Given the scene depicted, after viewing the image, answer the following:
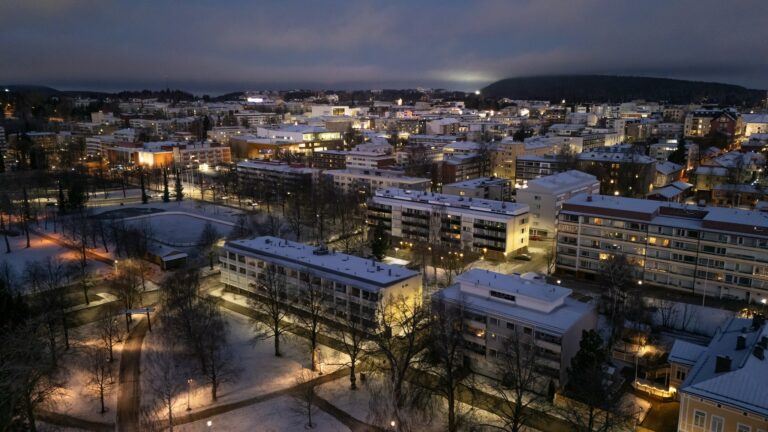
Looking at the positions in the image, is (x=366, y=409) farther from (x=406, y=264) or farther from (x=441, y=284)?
(x=406, y=264)

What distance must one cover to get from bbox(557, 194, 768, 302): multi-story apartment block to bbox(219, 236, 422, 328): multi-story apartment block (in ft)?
29.4

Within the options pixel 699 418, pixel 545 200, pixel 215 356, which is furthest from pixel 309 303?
pixel 545 200

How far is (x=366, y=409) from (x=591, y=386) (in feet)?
18.1

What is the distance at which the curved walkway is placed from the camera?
1311 centimetres

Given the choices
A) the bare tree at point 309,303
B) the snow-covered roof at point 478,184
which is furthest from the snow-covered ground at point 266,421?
the snow-covered roof at point 478,184

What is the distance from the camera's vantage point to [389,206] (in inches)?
1160

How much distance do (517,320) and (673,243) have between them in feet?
34.5

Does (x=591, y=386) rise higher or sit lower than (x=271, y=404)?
higher

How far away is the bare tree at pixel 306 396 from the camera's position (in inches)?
511

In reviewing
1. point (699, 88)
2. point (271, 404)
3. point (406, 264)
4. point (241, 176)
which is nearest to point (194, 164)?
point (241, 176)

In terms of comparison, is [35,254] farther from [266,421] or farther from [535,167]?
[535,167]

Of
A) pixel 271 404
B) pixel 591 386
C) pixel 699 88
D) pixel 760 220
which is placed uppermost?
pixel 699 88

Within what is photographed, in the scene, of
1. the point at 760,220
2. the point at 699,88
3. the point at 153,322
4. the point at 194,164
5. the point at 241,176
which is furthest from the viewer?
the point at 699,88

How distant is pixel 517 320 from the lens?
14945mm
